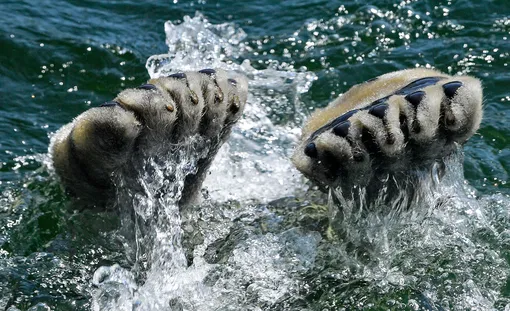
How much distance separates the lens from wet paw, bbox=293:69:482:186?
4.14 m

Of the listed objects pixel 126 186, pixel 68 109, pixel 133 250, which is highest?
pixel 126 186

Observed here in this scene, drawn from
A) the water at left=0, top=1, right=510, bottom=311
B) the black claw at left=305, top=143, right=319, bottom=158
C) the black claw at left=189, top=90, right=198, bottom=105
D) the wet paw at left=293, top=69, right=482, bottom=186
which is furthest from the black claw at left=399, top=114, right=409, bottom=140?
the black claw at left=189, top=90, right=198, bottom=105

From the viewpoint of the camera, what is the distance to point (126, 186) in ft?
15.0

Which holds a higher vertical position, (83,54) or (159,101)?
(159,101)

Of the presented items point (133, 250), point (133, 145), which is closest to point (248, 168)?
point (133, 250)

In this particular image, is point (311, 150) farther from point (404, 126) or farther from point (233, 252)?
point (233, 252)

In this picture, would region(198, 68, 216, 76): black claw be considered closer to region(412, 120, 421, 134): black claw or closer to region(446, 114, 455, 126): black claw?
region(412, 120, 421, 134): black claw

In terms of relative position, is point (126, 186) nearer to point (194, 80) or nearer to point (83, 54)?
point (194, 80)

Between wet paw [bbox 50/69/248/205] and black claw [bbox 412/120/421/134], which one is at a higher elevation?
black claw [bbox 412/120/421/134]

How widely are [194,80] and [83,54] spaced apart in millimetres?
3384

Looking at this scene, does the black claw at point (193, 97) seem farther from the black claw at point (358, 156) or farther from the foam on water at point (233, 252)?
the black claw at point (358, 156)

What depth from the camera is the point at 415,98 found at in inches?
165

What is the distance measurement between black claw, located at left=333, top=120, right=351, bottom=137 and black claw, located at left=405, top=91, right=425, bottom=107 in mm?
300

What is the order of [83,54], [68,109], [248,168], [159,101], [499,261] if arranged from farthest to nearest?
[83,54] < [68,109] < [248,168] < [499,261] < [159,101]
